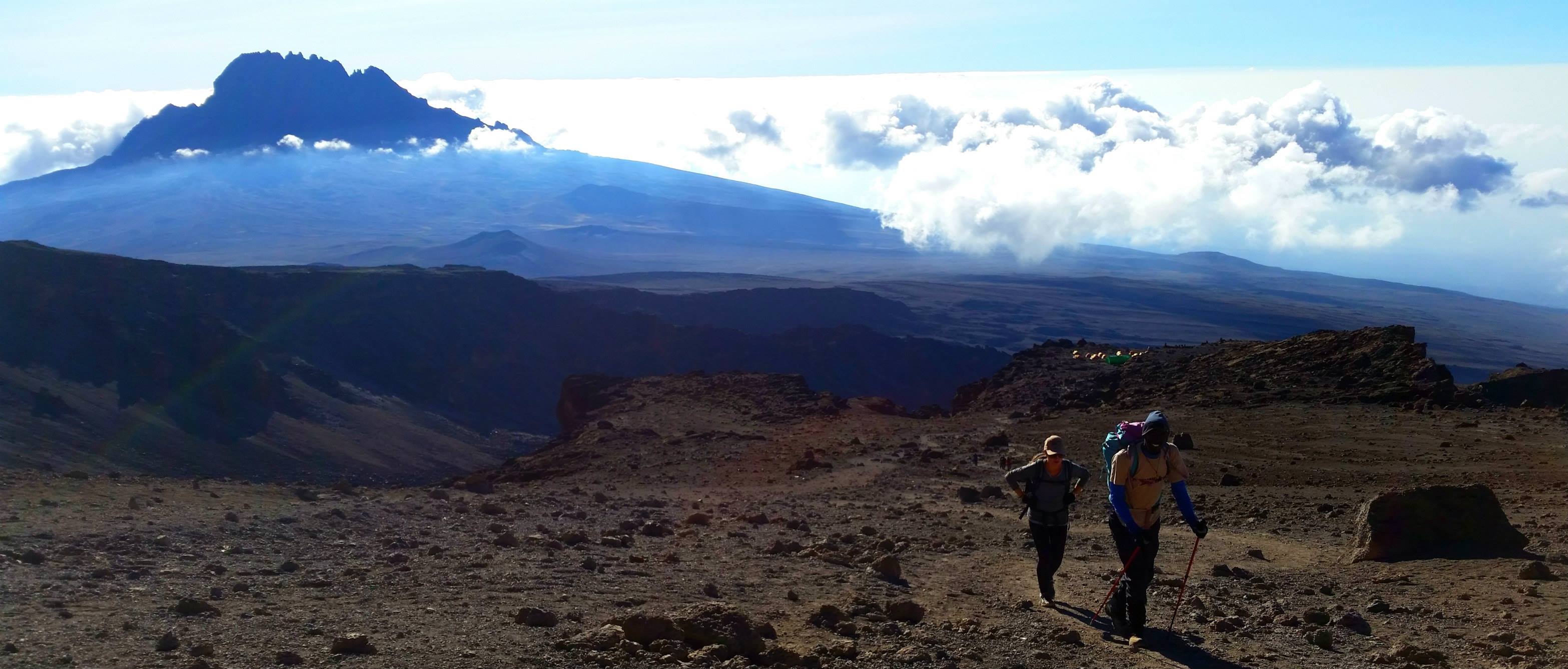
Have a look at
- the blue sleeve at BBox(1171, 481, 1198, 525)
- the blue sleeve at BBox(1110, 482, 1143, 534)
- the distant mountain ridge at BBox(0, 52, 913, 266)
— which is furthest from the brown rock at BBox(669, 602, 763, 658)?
the distant mountain ridge at BBox(0, 52, 913, 266)

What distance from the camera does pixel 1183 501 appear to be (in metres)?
6.45

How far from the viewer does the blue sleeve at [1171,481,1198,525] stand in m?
6.29

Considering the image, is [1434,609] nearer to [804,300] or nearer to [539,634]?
[539,634]

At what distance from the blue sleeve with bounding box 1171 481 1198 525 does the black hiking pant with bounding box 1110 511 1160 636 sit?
160mm

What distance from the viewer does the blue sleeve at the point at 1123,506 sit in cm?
641

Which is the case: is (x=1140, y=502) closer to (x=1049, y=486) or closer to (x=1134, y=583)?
(x=1134, y=583)

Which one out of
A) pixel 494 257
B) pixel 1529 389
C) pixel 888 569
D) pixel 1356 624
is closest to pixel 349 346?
pixel 1529 389

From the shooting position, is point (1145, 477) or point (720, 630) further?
point (1145, 477)

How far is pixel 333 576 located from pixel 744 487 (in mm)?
8023

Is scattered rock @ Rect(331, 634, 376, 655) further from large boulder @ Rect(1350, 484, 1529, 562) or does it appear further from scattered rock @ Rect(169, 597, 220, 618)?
large boulder @ Rect(1350, 484, 1529, 562)

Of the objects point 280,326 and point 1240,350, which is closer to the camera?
point 1240,350

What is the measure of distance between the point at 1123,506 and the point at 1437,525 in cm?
330

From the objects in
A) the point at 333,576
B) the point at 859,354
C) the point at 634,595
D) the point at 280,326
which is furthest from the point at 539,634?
the point at 859,354

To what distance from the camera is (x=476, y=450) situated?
3155 cm
